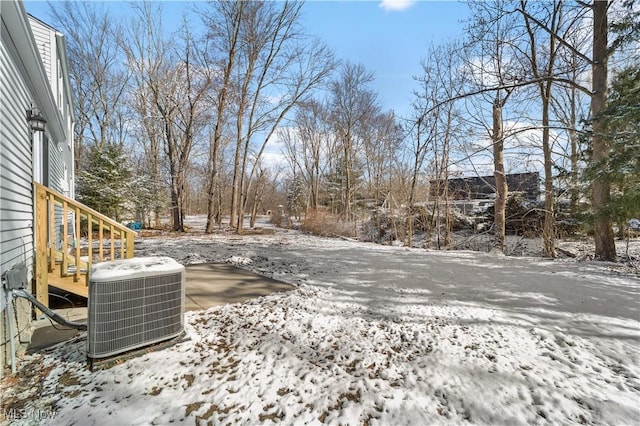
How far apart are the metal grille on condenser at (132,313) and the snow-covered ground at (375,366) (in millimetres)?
165

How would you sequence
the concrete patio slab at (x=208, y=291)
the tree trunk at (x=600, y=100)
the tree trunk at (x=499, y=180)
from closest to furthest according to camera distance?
the concrete patio slab at (x=208, y=291)
the tree trunk at (x=600, y=100)
the tree trunk at (x=499, y=180)

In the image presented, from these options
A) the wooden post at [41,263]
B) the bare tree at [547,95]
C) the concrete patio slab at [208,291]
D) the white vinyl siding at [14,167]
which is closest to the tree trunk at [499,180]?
the bare tree at [547,95]

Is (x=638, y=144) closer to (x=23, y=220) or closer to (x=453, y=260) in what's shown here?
(x=453, y=260)

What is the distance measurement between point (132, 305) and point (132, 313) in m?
0.07

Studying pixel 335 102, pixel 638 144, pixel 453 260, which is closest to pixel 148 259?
pixel 453 260

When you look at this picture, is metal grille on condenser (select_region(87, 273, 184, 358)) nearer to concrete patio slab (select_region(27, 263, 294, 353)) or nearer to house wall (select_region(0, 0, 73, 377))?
house wall (select_region(0, 0, 73, 377))

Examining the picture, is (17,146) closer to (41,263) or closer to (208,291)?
(41,263)

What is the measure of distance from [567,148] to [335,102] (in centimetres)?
1378

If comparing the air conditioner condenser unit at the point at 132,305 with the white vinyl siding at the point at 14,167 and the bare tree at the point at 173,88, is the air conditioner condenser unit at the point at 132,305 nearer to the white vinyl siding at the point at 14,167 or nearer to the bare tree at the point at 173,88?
the white vinyl siding at the point at 14,167

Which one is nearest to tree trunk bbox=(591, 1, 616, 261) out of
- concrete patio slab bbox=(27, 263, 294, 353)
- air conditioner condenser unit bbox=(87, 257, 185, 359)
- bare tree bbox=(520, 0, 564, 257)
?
bare tree bbox=(520, 0, 564, 257)

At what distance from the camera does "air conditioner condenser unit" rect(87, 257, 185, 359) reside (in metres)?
2.20

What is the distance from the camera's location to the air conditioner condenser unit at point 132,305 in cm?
220

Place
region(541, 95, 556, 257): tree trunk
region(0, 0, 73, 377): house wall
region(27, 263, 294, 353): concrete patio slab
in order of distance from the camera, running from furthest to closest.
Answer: region(541, 95, 556, 257): tree trunk
region(27, 263, 294, 353): concrete patio slab
region(0, 0, 73, 377): house wall

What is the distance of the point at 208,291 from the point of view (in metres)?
4.18
